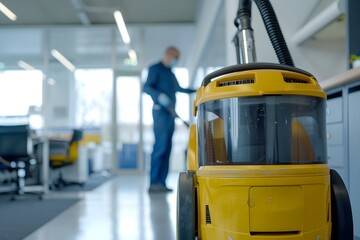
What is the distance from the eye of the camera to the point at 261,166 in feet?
3.37

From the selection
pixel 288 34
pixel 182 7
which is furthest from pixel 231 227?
pixel 182 7

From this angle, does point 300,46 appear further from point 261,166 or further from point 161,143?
point 261,166

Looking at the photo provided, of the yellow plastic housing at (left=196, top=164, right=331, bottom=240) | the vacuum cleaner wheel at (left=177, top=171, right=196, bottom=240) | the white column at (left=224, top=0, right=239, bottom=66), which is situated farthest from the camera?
the white column at (left=224, top=0, right=239, bottom=66)

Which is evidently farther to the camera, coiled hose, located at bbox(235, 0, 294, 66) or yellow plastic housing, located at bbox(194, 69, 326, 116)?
coiled hose, located at bbox(235, 0, 294, 66)

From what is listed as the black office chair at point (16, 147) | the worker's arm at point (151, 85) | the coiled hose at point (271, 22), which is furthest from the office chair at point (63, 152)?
the coiled hose at point (271, 22)

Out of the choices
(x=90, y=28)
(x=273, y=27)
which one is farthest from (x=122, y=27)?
(x=273, y=27)

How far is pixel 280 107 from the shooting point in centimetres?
108

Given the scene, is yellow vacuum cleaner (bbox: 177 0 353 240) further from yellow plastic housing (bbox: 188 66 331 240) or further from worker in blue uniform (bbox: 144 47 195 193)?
worker in blue uniform (bbox: 144 47 195 193)

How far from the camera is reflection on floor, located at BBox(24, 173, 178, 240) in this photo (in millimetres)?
1815

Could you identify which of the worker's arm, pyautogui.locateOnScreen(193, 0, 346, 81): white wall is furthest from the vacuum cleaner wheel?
the worker's arm

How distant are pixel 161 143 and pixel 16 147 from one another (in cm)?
145

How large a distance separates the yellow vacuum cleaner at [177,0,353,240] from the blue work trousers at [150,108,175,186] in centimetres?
230

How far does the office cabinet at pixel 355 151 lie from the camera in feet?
4.77

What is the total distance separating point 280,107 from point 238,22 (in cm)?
88
